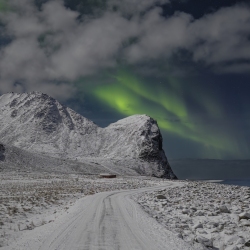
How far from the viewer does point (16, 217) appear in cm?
1552

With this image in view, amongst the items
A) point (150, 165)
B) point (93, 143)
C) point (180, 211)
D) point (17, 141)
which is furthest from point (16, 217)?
point (17, 141)

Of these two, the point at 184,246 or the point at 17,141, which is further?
the point at 17,141

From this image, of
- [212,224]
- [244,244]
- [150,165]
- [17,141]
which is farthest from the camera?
[17,141]

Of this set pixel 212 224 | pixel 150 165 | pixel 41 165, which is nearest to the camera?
pixel 212 224

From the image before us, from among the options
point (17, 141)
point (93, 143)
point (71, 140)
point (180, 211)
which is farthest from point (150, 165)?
point (180, 211)

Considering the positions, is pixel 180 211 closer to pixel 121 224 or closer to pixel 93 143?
pixel 121 224

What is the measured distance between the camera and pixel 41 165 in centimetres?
11825

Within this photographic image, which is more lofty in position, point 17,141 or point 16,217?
point 17,141

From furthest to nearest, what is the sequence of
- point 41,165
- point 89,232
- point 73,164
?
point 73,164
point 41,165
point 89,232

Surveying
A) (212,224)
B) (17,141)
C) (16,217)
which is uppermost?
(17,141)

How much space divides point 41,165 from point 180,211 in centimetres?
11116

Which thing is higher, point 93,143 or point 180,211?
point 93,143

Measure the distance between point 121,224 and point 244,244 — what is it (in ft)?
18.8

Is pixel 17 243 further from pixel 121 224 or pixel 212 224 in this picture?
pixel 212 224
